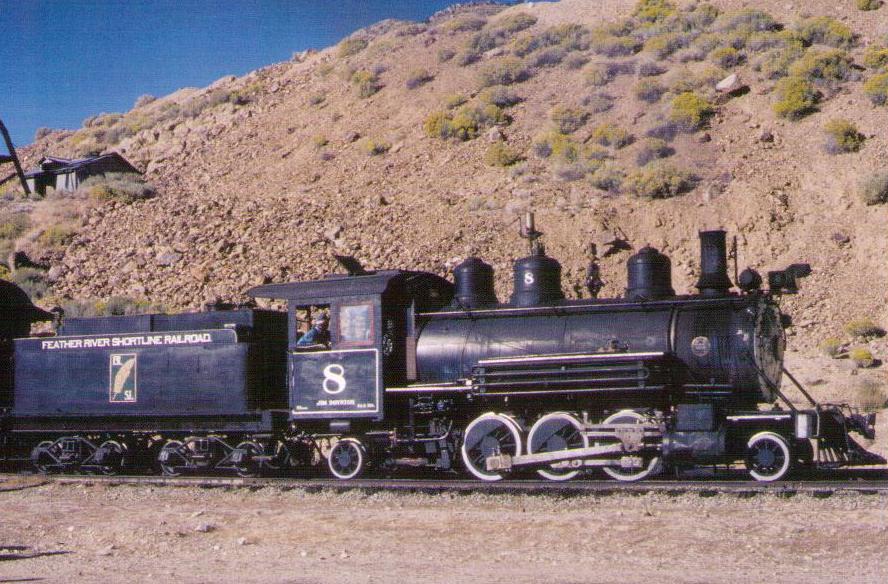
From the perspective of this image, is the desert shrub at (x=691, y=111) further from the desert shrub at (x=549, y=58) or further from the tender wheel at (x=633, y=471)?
the tender wheel at (x=633, y=471)

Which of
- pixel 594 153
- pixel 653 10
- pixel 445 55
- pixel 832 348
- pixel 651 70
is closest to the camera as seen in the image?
pixel 832 348

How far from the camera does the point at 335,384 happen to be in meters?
14.2

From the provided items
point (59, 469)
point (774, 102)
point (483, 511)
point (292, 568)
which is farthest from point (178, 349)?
point (774, 102)

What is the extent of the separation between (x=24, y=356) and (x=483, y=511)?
10325 millimetres

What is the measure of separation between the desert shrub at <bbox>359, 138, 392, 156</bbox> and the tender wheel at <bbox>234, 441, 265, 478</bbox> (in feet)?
86.8

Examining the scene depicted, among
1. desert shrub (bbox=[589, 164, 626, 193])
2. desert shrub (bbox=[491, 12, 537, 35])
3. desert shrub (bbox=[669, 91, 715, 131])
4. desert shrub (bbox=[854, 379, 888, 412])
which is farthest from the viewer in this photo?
desert shrub (bbox=[491, 12, 537, 35])

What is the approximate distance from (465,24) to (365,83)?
398 inches

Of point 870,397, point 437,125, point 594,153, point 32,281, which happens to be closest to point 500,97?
point 437,125

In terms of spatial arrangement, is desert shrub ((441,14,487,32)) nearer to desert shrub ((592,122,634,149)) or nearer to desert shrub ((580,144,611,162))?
desert shrub ((592,122,634,149))

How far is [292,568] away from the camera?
8.46 m

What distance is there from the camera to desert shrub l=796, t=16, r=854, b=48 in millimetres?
38938

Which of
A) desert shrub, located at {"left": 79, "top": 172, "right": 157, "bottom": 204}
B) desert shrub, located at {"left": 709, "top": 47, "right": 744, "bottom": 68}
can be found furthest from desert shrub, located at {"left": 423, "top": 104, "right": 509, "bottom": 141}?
desert shrub, located at {"left": 79, "top": 172, "right": 157, "bottom": 204}

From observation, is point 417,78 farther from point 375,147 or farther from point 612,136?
point 612,136

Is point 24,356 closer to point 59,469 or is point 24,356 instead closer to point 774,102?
point 59,469
